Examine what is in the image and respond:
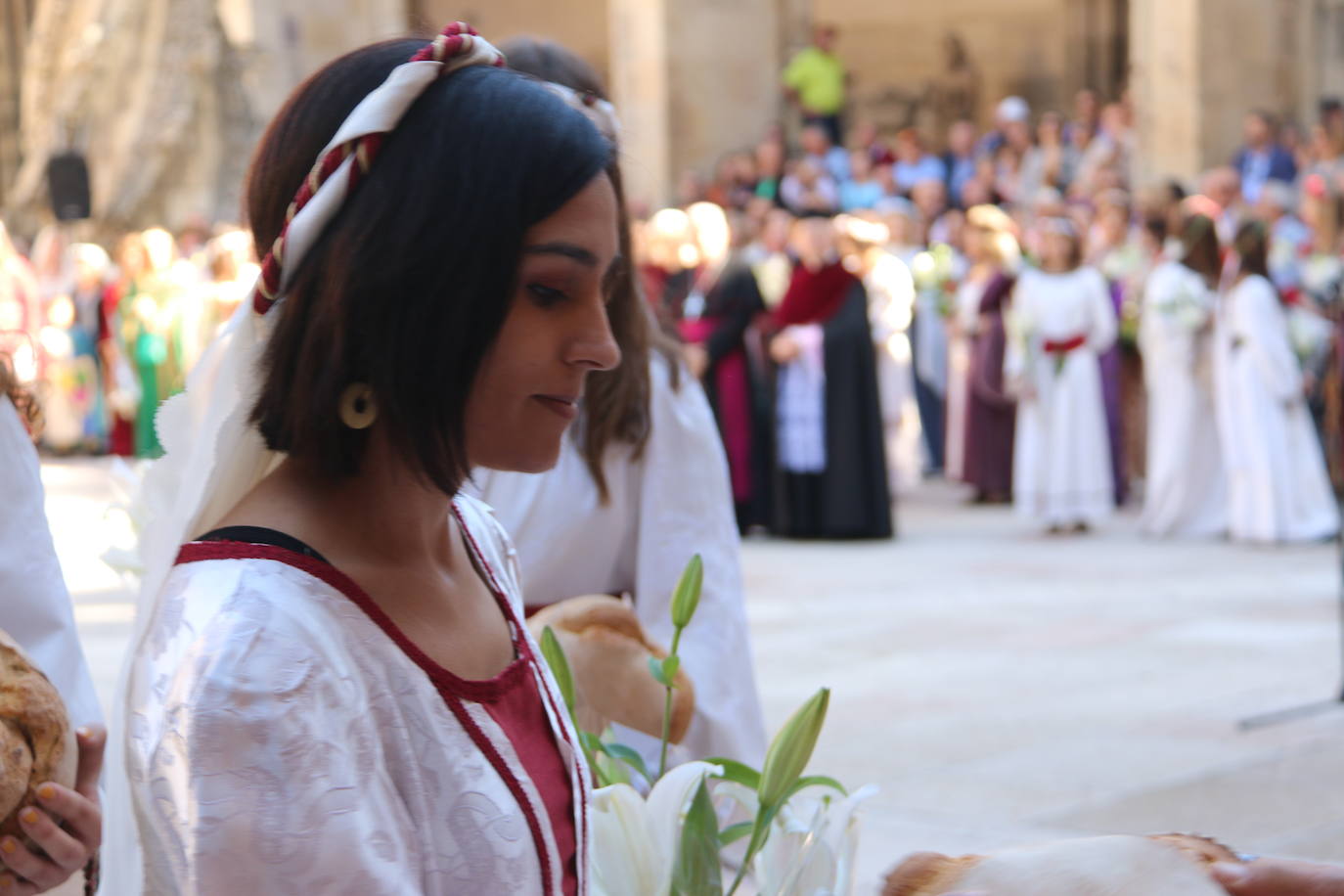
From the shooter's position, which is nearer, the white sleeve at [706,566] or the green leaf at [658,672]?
the green leaf at [658,672]

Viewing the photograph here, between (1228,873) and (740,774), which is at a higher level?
(1228,873)

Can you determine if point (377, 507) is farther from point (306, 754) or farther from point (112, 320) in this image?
point (112, 320)

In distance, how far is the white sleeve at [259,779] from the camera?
136 cm

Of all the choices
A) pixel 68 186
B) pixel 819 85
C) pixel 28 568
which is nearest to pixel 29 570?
pixel 28 568

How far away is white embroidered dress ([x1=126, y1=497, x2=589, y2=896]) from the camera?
1357mm

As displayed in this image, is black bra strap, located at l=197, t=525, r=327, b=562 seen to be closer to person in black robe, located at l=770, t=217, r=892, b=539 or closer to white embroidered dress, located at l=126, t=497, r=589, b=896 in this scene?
white embroidered dress, located at l=126, t=497, r=589, b=896

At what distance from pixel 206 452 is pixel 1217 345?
34.8 ft

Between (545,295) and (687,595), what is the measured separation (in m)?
0.45

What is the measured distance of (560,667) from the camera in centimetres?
196

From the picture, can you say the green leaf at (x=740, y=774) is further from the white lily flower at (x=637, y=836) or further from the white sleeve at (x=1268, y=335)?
the white sleeve at (x=1268, y=335)

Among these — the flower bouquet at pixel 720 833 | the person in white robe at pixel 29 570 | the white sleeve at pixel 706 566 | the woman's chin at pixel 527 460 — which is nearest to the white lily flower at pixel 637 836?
the flower bouquet at pixel 720 833

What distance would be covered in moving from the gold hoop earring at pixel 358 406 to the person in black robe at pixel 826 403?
407 inches

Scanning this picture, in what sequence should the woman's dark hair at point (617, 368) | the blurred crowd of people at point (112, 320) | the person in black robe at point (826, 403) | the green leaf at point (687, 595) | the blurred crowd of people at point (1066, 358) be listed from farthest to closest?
1. the blurred crowd of people at point (112, 320)
2. the person in black robe at point (826, 403)
3. the blurred crowd of people at point (1066, 358)
4. the woman's dark hair at point (617, 368)
5. the green leaf at point (687, 595)

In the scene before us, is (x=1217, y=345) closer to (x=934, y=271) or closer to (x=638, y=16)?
(x=934, y=271)
